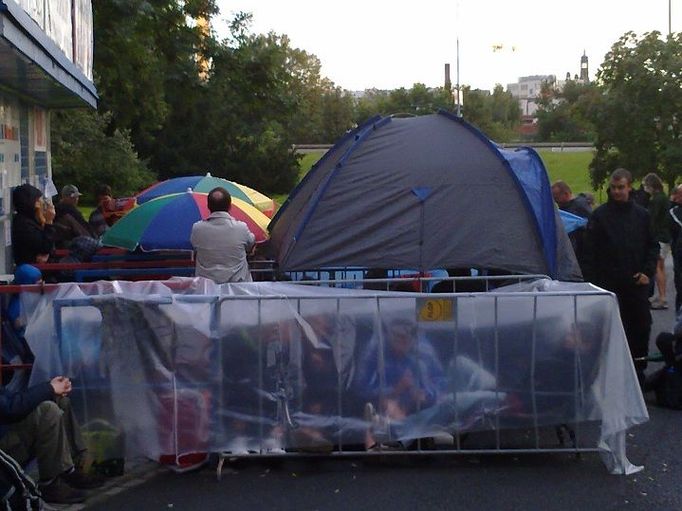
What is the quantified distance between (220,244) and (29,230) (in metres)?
1.77

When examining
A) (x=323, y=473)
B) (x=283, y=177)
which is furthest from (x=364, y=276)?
(x=283, y=177)

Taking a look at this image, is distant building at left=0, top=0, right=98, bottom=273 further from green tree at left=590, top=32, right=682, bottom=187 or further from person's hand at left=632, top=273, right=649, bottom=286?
green tree at left=590, top=32, right=682, bottom=187

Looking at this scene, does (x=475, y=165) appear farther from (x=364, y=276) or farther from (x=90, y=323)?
(x=90, y=323)

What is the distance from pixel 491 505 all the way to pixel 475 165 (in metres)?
4.00

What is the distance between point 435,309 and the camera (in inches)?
279

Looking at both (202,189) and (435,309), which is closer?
(435,309)

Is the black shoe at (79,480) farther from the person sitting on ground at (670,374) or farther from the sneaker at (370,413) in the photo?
the person sitting on ground at (670,374)

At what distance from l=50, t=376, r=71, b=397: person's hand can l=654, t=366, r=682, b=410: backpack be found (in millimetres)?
5022

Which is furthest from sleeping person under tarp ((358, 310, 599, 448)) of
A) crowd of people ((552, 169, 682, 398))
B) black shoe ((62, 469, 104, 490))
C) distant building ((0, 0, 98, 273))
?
distant building ((0, 0, 98, 273))

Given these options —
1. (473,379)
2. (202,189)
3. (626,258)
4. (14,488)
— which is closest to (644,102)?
(202,189)

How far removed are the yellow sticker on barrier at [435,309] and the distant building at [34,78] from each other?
325cm

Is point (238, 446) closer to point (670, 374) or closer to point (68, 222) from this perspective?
point (670, 374)

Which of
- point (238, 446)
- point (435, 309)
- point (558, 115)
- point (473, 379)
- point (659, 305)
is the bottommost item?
point (238, 446)

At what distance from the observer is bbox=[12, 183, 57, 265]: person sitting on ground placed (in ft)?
31.0
